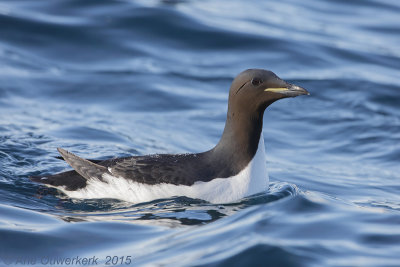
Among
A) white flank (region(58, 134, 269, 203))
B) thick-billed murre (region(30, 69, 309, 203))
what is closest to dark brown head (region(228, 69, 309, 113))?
thick-billed murre (region(30, 69, 309, 203))

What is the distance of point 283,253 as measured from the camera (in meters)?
5.30

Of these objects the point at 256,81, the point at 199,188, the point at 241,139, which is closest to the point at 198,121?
the point at 241,139

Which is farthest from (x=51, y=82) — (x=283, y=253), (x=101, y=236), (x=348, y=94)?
(x=283, y=253)

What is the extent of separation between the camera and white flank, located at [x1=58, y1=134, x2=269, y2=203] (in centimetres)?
671

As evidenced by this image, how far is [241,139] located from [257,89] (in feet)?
1.69

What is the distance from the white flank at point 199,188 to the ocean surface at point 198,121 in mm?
91

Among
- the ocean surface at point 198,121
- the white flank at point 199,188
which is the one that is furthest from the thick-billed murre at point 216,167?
the ocean surface at point 198,121

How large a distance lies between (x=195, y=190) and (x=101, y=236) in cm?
105

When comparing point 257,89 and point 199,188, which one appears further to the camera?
point 257,89

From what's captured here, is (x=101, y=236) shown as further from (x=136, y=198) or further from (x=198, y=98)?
(x=198, y=98)

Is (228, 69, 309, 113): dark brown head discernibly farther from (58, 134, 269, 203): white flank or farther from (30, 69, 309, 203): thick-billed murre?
(58, 134, 269, 203): white flank

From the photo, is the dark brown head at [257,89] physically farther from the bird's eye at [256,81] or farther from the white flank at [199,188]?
the white flank at [199,188]

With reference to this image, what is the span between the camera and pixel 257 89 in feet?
22.5

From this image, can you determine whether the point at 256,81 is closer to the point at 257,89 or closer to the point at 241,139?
the point at 257,89
